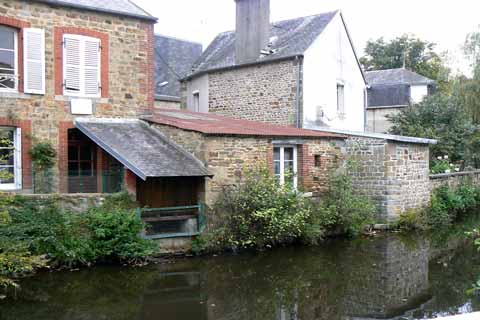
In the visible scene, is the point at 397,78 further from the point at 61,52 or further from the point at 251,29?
the point at 61,52

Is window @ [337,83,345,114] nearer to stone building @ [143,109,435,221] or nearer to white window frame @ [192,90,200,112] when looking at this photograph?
stone building @ [143,109,435,221]

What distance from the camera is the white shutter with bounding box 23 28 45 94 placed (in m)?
12.8

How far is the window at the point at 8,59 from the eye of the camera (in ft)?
41.6

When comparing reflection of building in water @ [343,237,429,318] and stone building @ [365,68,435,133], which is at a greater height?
stone building @ [365,68,435,133]

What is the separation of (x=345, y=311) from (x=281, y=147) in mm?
7463

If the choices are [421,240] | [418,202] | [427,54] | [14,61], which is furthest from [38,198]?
[427,54]

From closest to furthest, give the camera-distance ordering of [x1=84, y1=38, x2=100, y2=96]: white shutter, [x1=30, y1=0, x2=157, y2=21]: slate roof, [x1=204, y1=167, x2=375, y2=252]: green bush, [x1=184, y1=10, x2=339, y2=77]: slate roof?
[x1=204, y1=167, x2=375, y2=252]: green bush
[x1=30, y1=0, x2=157, y2=21]: slate roof
[x1=84, y1=38, x2=100, y2=96]: white shutter
[x1=184, y1=10, x2=339, y2=77]: slate roof

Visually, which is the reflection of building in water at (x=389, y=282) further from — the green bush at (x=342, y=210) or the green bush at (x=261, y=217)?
the green bush at (x=261, y=217)

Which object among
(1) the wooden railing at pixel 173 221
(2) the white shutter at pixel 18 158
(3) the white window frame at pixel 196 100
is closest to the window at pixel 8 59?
(2) the white shutter at pixel 18 158

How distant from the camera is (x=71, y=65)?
13.4 metres

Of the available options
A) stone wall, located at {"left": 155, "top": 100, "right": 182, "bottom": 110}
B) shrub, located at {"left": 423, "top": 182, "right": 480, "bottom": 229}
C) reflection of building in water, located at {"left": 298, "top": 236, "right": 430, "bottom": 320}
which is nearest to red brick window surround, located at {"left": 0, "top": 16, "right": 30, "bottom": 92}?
reflection of building in water, located at {"left": 298, "top": 236, "right": 430, "bottom": 320}

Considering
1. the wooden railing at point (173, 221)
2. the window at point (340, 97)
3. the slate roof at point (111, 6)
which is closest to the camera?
the wooden railing at point (173, 221)

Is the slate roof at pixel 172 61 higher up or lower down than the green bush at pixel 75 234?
higher up

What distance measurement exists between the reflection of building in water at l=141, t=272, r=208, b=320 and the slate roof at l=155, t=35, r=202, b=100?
16.0 meters
